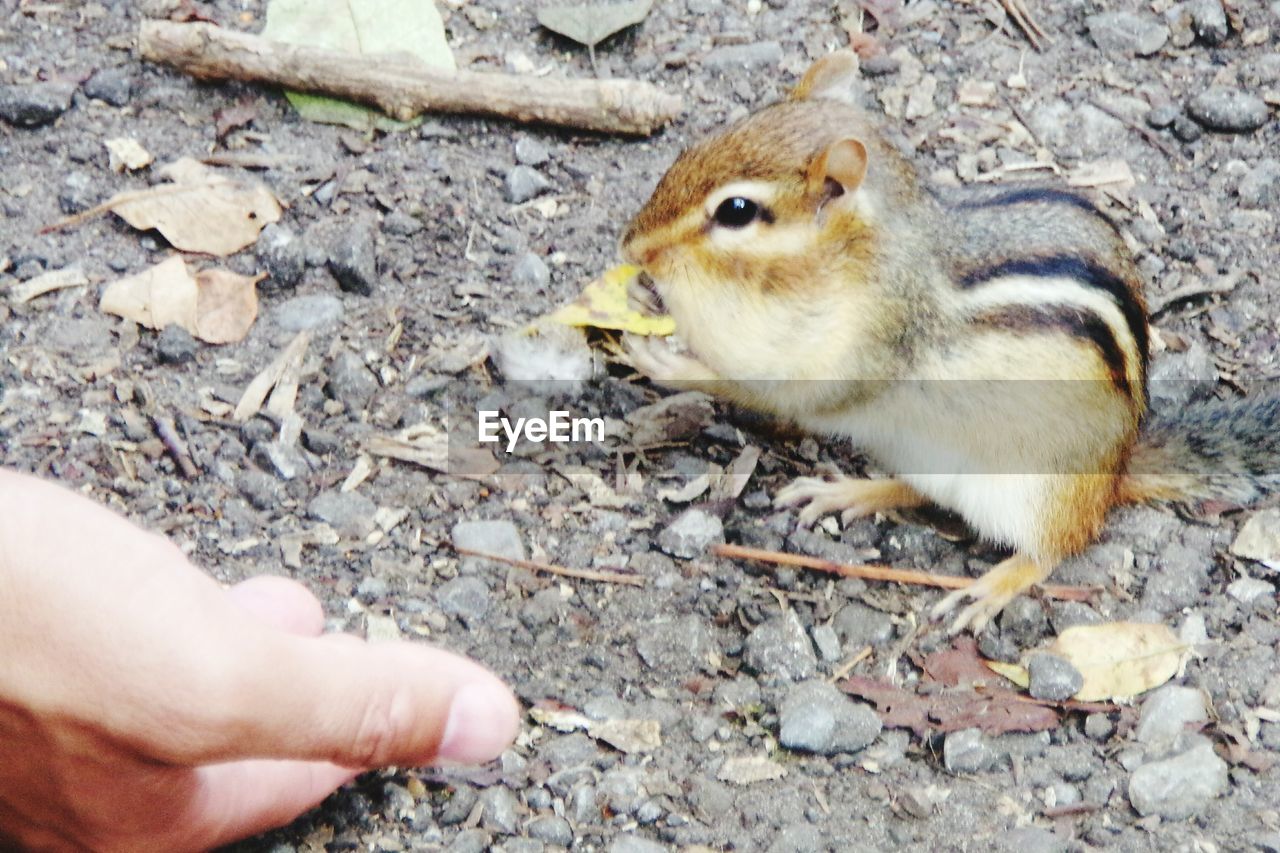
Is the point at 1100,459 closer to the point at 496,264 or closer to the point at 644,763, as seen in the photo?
the point at 644,763

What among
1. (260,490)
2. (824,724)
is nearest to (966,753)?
(824,724)

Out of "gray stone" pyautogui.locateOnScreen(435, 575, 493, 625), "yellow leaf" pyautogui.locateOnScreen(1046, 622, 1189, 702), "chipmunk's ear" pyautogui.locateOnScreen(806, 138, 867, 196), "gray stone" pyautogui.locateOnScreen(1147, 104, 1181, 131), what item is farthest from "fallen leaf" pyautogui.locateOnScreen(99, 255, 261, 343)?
"gray stone" pyautogui.locateOnScreen(1147, 104, 1181, 131)

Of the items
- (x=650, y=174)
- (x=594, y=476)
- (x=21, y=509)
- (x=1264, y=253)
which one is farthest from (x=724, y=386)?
(x=21, y=509)

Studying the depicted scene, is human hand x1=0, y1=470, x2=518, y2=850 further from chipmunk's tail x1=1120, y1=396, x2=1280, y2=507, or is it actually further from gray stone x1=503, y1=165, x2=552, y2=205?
gray stone x1=503, y1=165, x2=552, y2=205

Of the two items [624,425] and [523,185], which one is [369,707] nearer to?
[624,425]

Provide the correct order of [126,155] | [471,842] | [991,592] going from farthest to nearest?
1. [126,155]
2. [991,592]
3. [471,842]

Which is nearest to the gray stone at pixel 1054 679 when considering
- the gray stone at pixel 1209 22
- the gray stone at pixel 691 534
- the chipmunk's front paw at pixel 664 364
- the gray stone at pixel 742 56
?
the gray stone at pixel 691 534

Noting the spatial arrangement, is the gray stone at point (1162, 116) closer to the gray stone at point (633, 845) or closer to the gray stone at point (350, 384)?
the gray stone at point (350, 384)
